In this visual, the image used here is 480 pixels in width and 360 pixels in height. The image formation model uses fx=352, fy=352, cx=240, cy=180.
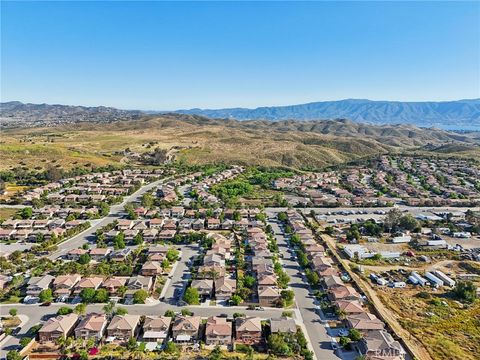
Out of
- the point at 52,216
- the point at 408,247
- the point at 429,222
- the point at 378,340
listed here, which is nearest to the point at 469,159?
the point at 429,222

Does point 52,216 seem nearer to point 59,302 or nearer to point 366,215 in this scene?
point 59,302

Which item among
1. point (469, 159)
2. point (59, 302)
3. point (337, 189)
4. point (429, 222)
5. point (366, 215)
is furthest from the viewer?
point (469, 159)

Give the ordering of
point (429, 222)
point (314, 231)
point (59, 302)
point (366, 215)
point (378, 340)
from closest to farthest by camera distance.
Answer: point (378, 340) → point (59, 302) → point (314, 231) → point (429, 222) → point (366, 215)

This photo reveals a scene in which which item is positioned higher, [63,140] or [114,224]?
[63,140]

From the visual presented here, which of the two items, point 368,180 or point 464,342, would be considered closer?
point 464,342
